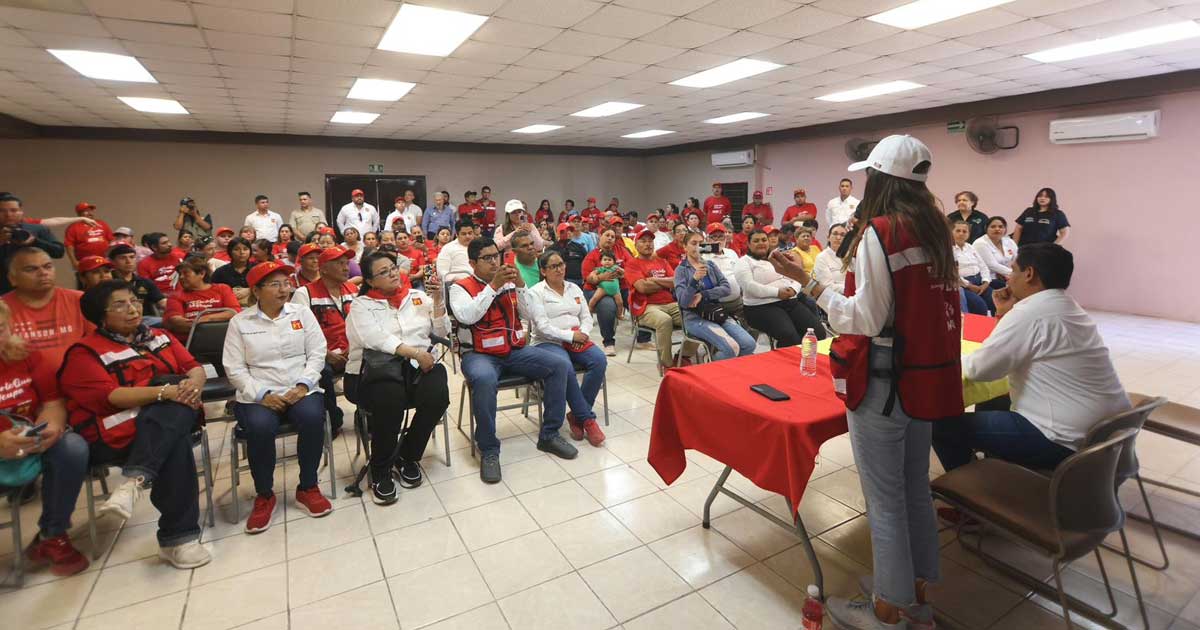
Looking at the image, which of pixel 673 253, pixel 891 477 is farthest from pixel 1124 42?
pixel 891 477

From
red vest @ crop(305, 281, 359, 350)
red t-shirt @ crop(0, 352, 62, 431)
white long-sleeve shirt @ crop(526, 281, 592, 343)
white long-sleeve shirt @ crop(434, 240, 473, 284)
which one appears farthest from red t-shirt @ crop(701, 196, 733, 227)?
red t-shirt @ crop(0, 352, 62, 431)

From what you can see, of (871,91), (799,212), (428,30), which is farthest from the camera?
(799,212)

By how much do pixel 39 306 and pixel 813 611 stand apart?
3678mm

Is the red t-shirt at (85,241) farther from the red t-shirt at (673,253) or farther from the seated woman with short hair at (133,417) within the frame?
the red t-shirt at (673,253)

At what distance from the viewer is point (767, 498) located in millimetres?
2734

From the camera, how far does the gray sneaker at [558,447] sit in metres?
3.31

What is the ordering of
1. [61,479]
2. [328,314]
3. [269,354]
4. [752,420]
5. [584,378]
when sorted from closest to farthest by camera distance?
[752,420], [61,479], [269,354], [328,314], [584,378]

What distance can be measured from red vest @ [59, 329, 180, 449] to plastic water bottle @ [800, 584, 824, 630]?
280 cm

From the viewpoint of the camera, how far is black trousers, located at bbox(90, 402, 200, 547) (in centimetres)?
229

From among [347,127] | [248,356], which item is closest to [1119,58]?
[248,356]

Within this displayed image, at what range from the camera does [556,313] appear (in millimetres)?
3693

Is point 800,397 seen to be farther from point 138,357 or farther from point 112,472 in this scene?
point 112,472

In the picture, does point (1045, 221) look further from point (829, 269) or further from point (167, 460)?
point (167, 460)

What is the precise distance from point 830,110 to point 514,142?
645cm
